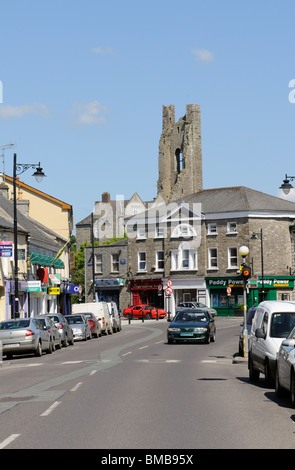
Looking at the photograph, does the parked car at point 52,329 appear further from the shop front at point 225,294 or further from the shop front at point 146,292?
the shop front at point 146,292

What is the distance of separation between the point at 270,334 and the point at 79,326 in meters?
28.3

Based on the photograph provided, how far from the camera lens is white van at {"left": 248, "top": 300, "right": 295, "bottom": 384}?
1666 cm

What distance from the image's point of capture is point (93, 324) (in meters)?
48.0

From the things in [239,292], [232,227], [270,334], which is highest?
[232,227]

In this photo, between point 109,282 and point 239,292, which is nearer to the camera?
point 239,292

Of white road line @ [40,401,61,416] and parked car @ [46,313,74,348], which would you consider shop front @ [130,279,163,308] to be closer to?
parked car @ [46,313,74,348]

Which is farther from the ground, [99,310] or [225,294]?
[225,294]

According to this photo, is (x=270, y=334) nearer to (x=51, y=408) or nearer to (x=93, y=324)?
(x=51, y=408)

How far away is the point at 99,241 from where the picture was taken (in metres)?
128

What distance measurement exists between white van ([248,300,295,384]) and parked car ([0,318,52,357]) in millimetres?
13480

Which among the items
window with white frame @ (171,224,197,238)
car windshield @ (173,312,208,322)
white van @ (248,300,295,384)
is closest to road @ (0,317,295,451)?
white van @ (248,300,295,384)

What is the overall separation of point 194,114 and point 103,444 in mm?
107466

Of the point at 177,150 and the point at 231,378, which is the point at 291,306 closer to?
the point at 231,378

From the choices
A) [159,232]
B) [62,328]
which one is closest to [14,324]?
[62,328]
